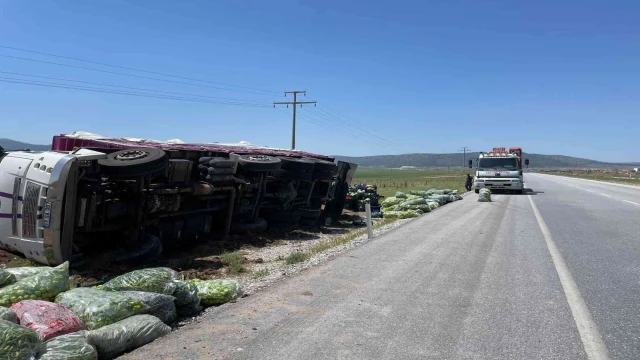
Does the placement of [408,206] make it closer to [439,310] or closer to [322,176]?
[322,176]

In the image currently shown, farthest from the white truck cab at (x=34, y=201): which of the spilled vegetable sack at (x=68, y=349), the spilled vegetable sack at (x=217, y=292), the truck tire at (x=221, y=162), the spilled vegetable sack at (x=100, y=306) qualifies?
the spilled vegetable sack at (x=68, y=349)

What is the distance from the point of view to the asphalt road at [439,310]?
14.3 ft

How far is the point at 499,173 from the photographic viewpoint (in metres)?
30.7

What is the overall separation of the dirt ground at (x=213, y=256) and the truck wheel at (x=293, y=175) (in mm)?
1382

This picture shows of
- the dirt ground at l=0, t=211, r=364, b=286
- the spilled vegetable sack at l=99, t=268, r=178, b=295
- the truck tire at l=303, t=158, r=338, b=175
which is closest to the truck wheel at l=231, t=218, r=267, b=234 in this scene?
the dirt ground at l=0, t=211, r=364, b=286

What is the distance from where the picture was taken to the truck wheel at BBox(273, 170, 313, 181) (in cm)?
1292

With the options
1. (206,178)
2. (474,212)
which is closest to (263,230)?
(206,178)

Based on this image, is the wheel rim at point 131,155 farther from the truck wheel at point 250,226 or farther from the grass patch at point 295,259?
the truck wheel at point 250,226

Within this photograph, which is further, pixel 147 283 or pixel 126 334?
pixel 147 283

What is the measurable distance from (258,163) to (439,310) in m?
6.80

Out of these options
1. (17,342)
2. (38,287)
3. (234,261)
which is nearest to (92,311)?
(38,287)

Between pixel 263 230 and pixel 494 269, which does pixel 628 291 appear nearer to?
pixel 494 269

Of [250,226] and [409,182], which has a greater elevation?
[250,226]

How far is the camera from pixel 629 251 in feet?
31.1
